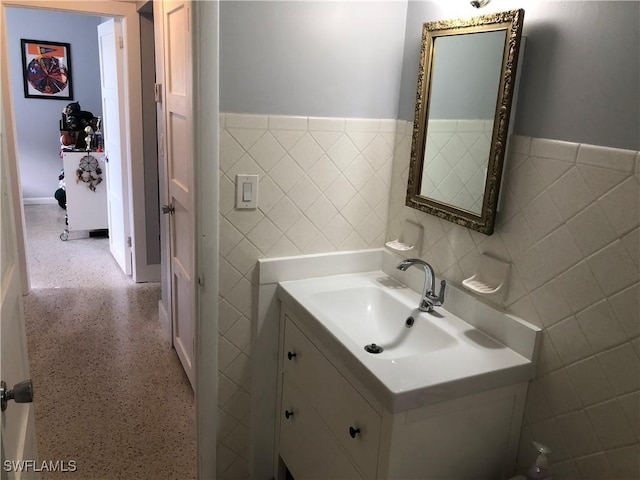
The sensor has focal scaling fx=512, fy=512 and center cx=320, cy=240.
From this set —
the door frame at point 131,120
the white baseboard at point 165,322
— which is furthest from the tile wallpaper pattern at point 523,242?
the door frame at point 131,120

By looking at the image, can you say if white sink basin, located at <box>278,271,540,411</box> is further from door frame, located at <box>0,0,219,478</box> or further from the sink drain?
door frame, located at <box>0,0,219,478</box>

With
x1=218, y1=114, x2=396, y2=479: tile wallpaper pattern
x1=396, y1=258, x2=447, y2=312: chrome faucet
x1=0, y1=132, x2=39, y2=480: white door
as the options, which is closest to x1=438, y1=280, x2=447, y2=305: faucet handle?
x1=396, y1=258, x2=447, y2=312: chrome faucet

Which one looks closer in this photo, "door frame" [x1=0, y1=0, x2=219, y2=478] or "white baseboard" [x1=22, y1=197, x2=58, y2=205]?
"door frame" [x1=0, y1=0, x2=219, y2=478]

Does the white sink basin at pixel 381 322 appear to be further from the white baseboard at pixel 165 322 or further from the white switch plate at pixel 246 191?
the white baseboard at pixel 165 322

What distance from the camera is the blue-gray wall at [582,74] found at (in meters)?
1.11

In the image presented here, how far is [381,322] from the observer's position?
1770 mm

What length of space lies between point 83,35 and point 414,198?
217 inches

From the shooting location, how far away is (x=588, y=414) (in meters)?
1.25

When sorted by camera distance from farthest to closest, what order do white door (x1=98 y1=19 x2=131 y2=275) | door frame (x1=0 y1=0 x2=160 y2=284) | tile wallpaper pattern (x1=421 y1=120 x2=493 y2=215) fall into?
white door (x1=98 y1=19 x2=131 y2=275) < door frame (x1=0 y1=0 x2=160 y2=284) < tile wallpaper pattern (x1=421 y1=120 x2=493 y2=215)

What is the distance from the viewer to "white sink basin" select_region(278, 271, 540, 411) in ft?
4.17

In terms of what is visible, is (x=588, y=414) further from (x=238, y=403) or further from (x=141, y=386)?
(x=141, y=386)

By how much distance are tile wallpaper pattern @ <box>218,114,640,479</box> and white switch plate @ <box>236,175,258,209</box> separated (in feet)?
0.07

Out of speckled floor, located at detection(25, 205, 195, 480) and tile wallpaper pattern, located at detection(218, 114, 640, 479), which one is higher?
tile wallpaper pattern, located at detection(218, 114, 640, 479)

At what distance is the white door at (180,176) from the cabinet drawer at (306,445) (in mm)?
490
